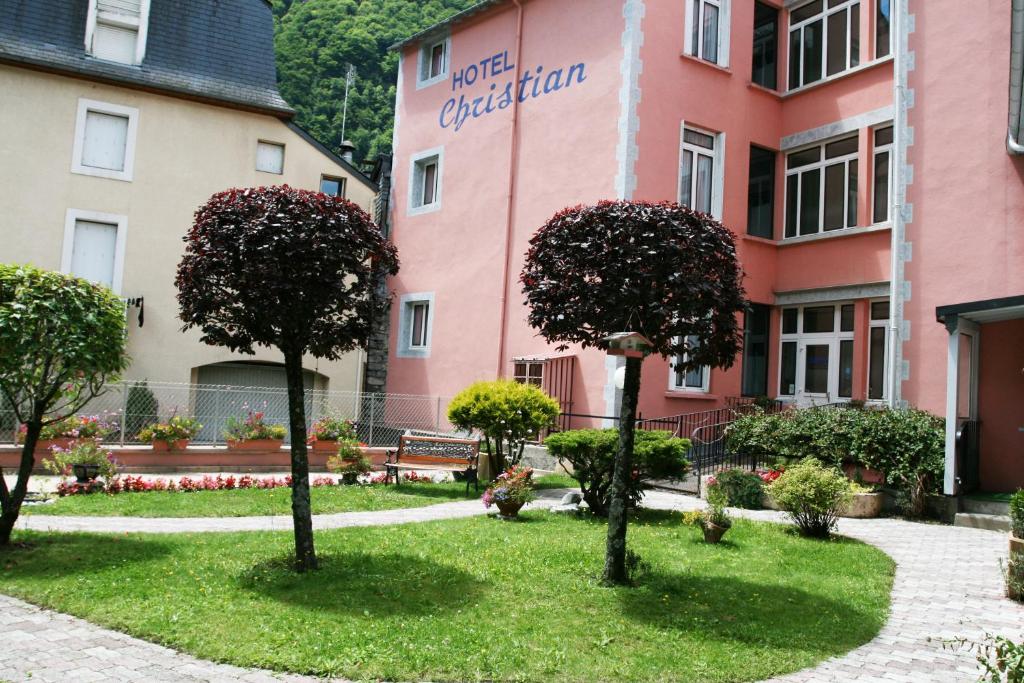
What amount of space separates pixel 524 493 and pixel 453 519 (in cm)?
100

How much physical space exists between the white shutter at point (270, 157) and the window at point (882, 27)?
14950mm

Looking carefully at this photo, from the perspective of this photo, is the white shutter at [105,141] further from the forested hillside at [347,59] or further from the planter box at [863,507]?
the planter box at [863,507]

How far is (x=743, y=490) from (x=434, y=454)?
5319mm

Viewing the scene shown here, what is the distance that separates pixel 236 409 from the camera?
54.4 ft

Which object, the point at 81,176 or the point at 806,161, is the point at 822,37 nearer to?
the point at 806,161

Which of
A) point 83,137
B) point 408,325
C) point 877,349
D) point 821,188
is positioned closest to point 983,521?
point 877,349

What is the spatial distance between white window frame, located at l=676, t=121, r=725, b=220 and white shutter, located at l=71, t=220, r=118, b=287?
13896 millimetres

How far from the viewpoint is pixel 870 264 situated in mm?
15531

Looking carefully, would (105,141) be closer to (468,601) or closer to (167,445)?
(167,445)

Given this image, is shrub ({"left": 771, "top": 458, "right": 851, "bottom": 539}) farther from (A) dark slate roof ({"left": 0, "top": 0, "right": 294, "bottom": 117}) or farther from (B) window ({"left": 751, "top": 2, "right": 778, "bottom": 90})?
(A) dark slate roof ({"left": 0, "top": 0, "right": 294, "bottom": 117})

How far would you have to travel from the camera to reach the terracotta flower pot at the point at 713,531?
29.8ft

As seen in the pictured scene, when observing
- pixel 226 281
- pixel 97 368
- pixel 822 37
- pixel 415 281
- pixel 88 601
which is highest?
pixel 822 37

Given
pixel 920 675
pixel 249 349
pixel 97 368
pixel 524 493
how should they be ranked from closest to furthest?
pixel 920 675, pixel 249 349, pixel 97 368, pixel 524 493

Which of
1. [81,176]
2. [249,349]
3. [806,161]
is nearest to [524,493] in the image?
[249,349]
